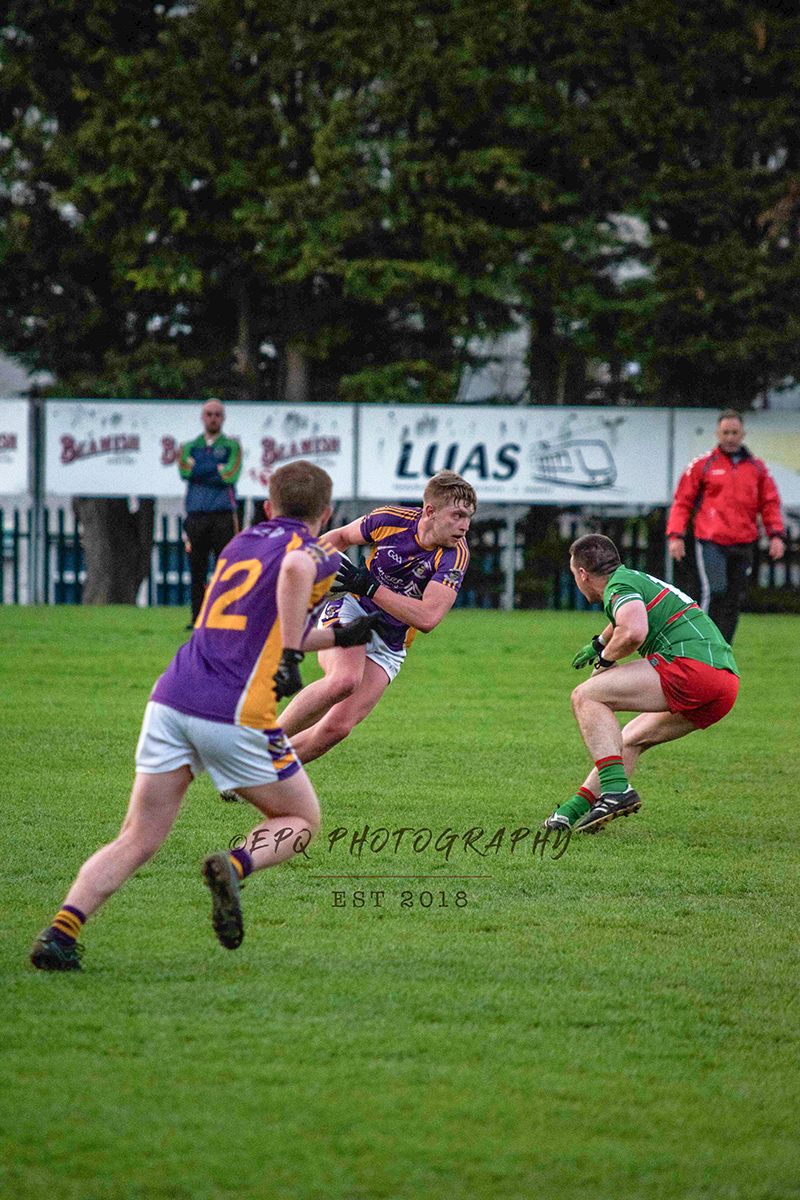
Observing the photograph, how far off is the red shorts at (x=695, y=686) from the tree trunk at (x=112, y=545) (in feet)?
58.6

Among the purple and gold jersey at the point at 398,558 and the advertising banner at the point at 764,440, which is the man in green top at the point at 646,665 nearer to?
the purple and gold jersey at the point at 398,558

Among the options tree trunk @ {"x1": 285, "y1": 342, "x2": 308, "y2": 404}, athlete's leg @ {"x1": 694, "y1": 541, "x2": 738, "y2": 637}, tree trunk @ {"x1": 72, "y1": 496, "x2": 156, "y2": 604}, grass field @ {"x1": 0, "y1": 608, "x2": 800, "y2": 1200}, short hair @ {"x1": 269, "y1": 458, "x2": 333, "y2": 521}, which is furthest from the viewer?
tree trunk @ {"x1": 285, "y1": 342, "x2": 308, "y2": 404}

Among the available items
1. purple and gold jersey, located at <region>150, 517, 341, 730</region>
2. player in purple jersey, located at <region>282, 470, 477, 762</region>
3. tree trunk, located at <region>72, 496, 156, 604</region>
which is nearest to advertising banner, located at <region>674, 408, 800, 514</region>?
tree trunk, located at <region>72, 496, 156, 604</region>

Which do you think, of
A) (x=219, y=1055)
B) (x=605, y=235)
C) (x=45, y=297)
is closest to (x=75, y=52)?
(x=45, y=297)

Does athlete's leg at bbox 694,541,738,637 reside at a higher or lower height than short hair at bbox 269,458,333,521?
lower

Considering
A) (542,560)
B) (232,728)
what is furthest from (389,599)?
(542,560)

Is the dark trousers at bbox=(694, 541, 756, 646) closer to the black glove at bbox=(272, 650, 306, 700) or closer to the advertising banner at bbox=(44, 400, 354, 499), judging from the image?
the black glove at bbox=(272, 650, 306, 700)

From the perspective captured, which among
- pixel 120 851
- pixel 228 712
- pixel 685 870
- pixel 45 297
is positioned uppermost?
pixel 45 297

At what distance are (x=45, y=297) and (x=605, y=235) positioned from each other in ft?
31.1

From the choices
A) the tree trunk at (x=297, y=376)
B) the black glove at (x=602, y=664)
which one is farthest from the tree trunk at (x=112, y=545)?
the black glove at (x=602, y=664)

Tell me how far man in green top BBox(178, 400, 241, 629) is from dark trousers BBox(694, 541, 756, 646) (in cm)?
445

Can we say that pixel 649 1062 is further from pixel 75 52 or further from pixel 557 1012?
pixel 75 52

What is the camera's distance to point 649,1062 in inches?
139

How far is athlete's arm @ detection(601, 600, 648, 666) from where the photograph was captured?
6.21m
